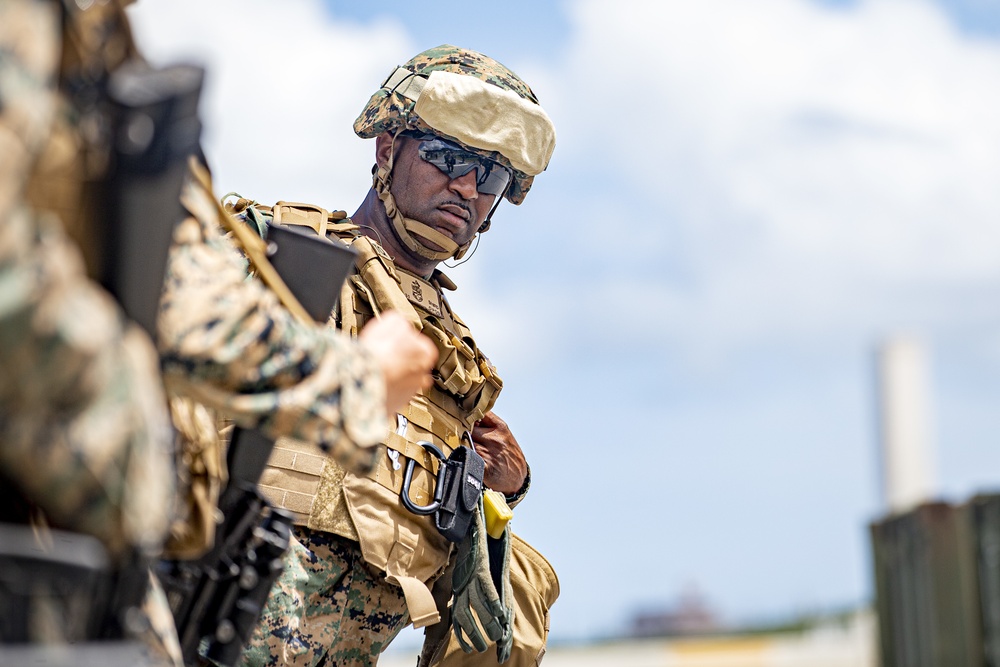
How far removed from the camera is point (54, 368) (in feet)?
5.96

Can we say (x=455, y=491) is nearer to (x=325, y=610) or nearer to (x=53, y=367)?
(x=325, y=610)

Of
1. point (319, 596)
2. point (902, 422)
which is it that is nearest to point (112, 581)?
point (319, 596)

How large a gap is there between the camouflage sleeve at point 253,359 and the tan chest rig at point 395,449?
1399mm

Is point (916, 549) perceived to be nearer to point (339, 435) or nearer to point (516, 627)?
point (516, 627)

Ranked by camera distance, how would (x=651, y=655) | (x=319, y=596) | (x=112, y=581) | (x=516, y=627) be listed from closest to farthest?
(x=112, y=581) < (x=319, y=596) < (x=516, y=627) < (x=651, y=655)

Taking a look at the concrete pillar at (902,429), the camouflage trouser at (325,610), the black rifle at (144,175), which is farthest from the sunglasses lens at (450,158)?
the concrete pillar at (902,429)

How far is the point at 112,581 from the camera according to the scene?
230 centimetres

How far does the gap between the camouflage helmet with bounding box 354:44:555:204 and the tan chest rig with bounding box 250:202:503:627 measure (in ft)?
1.35

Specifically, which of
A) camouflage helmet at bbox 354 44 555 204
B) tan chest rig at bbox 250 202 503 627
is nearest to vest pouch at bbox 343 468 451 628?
tan chest rig at bbox 250 202 503 627

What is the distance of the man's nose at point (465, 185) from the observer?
468 centimetres

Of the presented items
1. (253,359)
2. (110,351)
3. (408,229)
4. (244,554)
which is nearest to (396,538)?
(244,554)

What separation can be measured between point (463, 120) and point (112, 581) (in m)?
2.61

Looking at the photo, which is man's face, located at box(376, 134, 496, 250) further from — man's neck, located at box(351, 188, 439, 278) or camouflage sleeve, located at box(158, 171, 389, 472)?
camouflage sleeve, located at box(158, 171, 389, 472)

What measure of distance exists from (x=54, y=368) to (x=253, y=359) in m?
0.55
